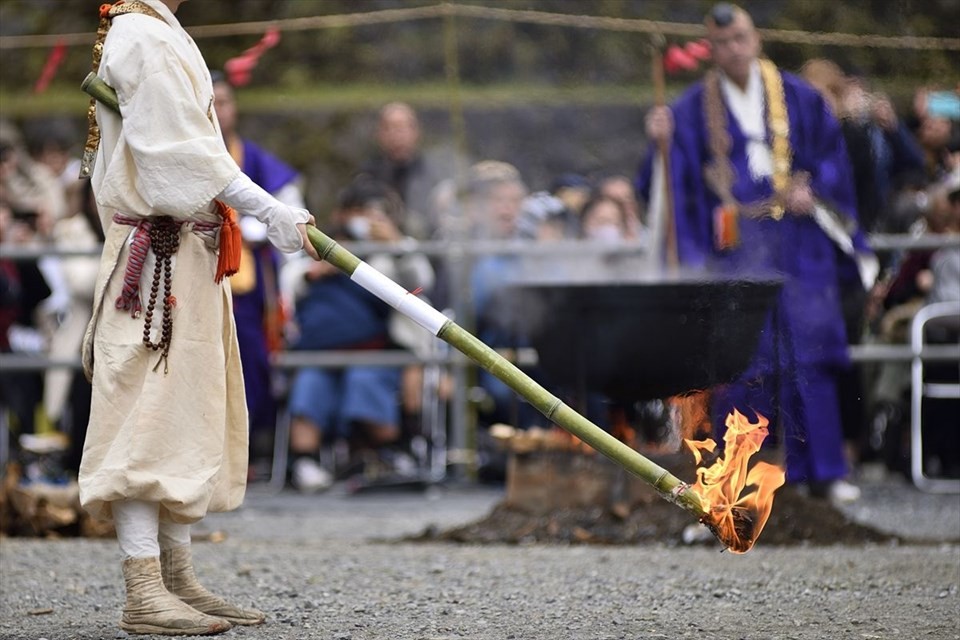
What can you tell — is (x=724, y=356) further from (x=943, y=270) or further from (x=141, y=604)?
(x=943, y=270)

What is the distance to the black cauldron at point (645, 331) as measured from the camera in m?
5.12

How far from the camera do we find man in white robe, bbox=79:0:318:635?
395 cm

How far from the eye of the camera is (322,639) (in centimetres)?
399

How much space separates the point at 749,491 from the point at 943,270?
4278mm

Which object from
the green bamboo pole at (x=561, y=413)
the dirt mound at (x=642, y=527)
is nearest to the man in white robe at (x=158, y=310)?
the green bamboo pole at (x=561, y=413)

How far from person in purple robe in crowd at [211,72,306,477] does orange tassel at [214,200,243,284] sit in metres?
3.61

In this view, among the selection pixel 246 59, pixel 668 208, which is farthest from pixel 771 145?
pixel 246 59

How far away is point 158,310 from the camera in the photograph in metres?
4.05

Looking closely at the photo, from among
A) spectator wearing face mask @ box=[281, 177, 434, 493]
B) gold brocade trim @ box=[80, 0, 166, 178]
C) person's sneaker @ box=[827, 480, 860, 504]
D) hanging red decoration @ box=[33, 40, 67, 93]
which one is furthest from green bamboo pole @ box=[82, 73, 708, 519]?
hanging red decoration @ box=[33, 40, 67, 93]

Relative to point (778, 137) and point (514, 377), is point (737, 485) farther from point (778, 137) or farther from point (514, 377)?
point (778, 137)

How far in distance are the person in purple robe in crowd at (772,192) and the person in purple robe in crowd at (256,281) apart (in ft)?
6.49

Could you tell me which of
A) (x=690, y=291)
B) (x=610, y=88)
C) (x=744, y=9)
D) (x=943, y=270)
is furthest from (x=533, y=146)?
(x=690, y=291)

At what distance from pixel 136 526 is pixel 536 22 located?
4.95 metres

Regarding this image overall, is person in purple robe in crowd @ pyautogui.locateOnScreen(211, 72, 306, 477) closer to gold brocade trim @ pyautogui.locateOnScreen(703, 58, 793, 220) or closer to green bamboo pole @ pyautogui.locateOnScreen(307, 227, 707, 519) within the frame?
gold brocade trim @ pyautogui.locateOnScreen(703, 58, 793, 220)
